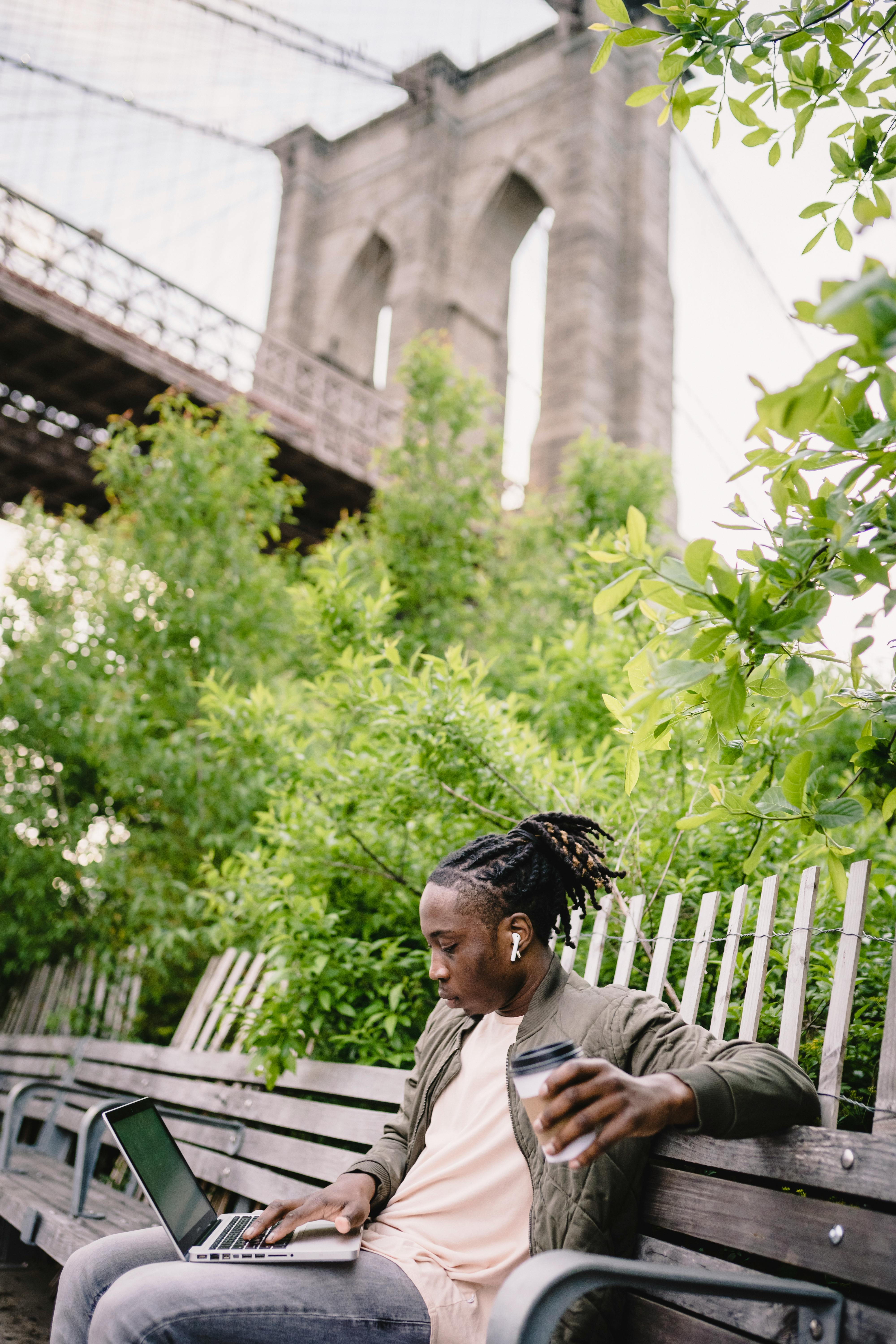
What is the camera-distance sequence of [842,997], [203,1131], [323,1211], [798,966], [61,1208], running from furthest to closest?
1. [203,1131]
2. [61,1208]
3. [323,1211]
4. [798,966]
5. [842,997]

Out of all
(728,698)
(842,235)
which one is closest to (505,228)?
(842,235)

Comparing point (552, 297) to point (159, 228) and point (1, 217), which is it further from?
point (1, 217)

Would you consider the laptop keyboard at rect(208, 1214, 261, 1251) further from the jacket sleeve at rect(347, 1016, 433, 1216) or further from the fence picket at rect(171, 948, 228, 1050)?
the fence picket at rect(171, 948, 228, 1050)

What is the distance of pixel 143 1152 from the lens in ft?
6.73

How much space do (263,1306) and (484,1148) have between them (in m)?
0.46

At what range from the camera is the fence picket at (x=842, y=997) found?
1598 millimetres

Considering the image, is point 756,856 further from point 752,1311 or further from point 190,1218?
point 190,1218

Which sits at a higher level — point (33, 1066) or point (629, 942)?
point (629, 942)

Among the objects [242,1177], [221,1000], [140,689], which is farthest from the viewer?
[140,689]

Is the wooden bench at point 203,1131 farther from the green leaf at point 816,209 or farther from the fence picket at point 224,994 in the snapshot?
the green leaf at point 816,209

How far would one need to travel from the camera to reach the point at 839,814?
169 centimetres

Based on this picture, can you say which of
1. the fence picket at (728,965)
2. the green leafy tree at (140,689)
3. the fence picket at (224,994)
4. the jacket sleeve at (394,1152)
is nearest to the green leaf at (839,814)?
the fence picket at (728,965)

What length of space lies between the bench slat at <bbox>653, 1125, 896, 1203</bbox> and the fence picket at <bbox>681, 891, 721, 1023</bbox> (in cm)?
38

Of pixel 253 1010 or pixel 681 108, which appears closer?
pixel 681 108
